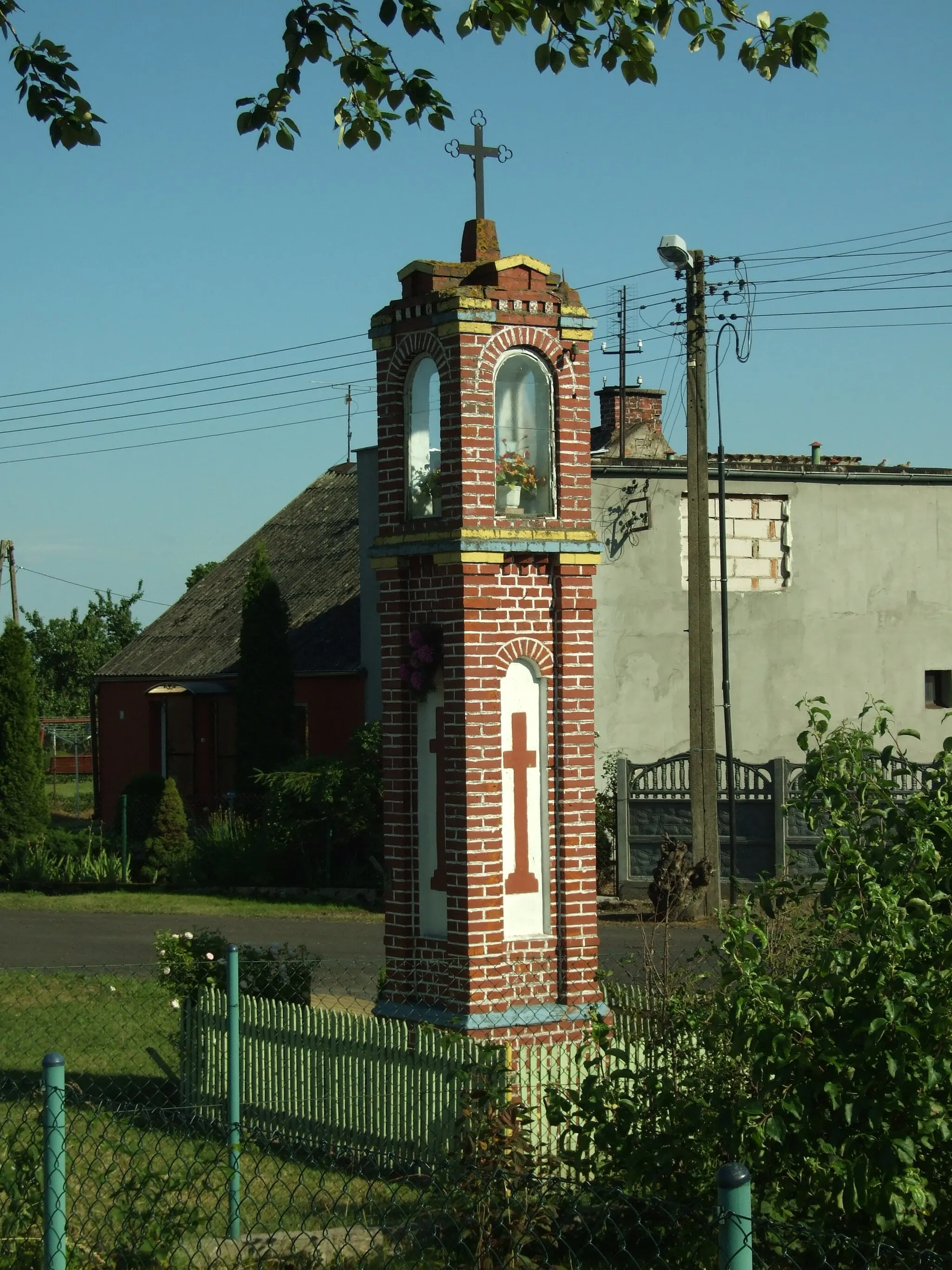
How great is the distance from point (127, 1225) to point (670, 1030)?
2.69 meters

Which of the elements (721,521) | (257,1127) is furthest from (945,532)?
(257,1127)

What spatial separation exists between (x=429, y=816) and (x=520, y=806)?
555 mm

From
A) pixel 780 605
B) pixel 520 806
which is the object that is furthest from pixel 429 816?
pixel 780 605

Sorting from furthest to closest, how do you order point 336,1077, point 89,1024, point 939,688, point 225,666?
point 225,666 < point 939,688 < point 89,1024 < point 336,1077

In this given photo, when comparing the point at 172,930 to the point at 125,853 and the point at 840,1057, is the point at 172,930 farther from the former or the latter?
the point at 840,1057

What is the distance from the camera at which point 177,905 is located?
2236 centimetres

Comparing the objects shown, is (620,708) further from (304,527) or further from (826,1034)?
(826,1034)

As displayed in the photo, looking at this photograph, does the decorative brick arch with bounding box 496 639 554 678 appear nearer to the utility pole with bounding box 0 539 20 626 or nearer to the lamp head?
the lamp head

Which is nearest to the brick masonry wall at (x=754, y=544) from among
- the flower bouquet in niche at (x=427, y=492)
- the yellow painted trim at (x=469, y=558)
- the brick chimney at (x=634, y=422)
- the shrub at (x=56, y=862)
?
the brick chimney at (x=634, y=422)

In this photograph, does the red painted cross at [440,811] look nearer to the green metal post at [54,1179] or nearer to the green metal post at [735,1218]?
the green metal post at [54,1179]

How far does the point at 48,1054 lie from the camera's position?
5.41 metres

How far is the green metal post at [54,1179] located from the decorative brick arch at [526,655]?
4332 millimetres

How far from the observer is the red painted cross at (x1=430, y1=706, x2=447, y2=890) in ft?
30.0

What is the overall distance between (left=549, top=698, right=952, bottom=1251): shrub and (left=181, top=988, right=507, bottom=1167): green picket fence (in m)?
1.69
